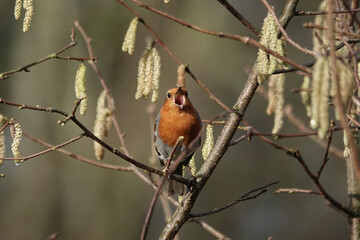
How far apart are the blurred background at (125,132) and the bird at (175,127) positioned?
782 centimetres

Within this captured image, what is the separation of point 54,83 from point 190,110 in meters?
9.03

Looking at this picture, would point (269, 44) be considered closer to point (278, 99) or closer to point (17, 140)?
point (278, 99)

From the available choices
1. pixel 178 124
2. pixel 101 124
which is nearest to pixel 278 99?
pixel 101 124

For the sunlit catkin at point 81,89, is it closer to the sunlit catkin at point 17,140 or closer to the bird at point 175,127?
the sunlit catkin at point 17,140

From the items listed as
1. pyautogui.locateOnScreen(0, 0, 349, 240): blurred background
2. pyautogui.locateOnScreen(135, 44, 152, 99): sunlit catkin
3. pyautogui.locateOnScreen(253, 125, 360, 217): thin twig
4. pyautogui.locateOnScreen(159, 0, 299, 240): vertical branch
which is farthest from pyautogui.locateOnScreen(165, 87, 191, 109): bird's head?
pyautogui.locateOnScreen(0, 0, 349, 240): blurred background

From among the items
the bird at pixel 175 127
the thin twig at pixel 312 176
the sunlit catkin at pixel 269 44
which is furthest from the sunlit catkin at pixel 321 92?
the bird at pixel 175 127

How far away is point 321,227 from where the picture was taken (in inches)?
451

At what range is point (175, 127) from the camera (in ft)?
11.1

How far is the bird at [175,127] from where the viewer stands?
3344mm

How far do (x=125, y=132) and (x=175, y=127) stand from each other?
8766 mm

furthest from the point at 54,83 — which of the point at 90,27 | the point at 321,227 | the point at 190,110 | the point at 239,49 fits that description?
the point at 190,110

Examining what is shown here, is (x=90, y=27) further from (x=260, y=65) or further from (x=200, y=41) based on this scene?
(x=260, y=65)

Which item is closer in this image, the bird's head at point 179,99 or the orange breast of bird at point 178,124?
Answer: the orange breast of bird at point 178,124

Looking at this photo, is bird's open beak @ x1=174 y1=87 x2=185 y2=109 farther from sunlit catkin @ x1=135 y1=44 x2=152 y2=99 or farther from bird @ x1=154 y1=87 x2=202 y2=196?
sunlit catkin @ x1=135 y1=44 x2=152 y2=99
